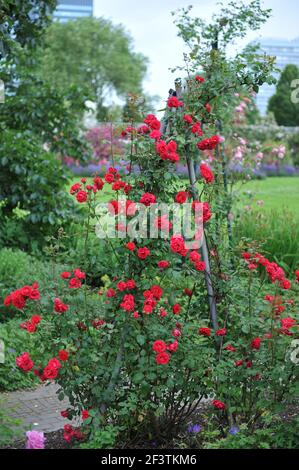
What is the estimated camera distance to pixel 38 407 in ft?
12.4

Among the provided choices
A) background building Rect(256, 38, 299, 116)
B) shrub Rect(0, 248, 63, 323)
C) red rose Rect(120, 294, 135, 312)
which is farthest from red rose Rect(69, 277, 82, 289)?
shrub Rect(0, 248, 63, 323)

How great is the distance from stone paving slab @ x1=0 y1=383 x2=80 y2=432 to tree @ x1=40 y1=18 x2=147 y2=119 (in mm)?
35795

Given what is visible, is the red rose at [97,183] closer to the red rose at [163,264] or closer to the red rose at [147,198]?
the red rose at [147,198]

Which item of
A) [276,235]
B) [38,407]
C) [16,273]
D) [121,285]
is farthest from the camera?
[276,235]

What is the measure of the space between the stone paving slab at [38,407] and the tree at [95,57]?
35795 mm

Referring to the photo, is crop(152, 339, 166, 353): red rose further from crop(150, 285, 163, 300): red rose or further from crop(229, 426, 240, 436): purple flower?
crop(229, 426, 240, 436): purple flower

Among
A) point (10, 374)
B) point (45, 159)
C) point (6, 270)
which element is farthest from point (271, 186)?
point (10, 374)

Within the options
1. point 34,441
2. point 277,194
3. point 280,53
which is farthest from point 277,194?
point 34,441

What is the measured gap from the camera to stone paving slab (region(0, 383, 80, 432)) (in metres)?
3.49

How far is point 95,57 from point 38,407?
39590 mm

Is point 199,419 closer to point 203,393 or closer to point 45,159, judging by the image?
point 203,393

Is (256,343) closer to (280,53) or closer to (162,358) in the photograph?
(162,358)

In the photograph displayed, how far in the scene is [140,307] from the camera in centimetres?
287

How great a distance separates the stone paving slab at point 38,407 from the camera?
3491 mm
